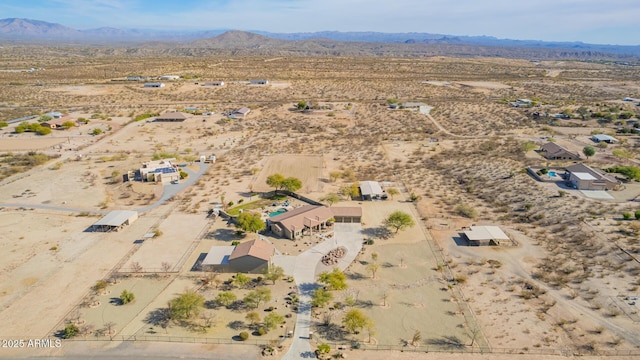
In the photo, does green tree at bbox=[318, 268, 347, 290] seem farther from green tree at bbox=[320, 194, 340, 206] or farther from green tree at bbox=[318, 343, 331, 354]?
green tree at bbox=[320, 194, 340, 206]

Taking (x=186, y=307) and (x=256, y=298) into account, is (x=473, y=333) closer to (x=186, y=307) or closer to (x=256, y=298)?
(x=256, y=298)

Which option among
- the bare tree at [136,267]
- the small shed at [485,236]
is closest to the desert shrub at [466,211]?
the small shed at [485,236]

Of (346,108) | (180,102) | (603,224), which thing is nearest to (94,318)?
(603,224)

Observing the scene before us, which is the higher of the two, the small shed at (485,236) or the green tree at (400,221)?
the green tree at (400,221)

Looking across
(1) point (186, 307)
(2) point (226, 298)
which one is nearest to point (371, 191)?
(2) point (226, 298)

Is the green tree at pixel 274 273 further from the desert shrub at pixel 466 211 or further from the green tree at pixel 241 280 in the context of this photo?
the desert shrub at pixel 466 211

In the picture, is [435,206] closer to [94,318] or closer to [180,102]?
[94,318]
